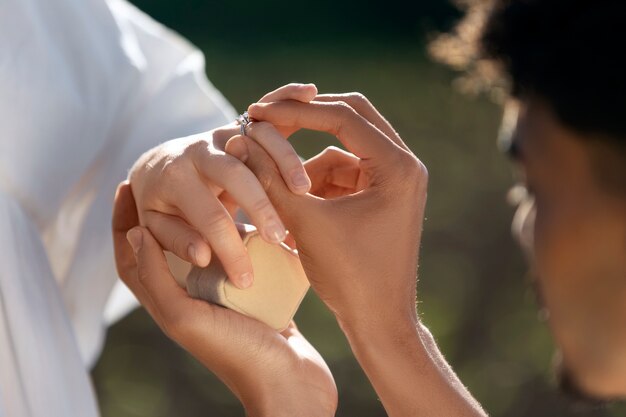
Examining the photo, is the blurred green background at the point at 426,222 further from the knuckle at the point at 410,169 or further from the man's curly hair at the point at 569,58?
the knuckle at the point at 410,169

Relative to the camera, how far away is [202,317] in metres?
0.98

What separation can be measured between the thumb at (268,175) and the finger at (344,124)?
0.04 meters

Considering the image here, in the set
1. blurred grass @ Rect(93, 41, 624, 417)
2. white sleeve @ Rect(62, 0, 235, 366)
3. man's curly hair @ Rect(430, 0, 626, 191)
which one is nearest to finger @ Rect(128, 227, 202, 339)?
white sleeve @ Rect(62, 0, 235, 366)

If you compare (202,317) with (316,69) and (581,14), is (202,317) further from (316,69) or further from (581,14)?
(316,69)

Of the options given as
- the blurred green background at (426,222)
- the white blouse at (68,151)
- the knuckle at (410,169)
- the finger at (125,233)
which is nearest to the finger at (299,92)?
the knuckle at (410,169)

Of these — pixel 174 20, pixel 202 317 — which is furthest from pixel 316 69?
pixel 202 317

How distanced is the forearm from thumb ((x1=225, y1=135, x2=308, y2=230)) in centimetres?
14

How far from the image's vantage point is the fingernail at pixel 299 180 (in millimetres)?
941

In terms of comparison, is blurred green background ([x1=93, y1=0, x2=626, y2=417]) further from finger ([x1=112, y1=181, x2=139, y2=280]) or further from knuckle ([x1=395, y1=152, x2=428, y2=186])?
knuckle ([x1=395, y1=152, x2=428, y2=186])

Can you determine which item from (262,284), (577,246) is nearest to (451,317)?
(577,246)

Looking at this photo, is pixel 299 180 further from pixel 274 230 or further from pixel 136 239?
pixel 136 239

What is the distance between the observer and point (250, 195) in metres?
0.92

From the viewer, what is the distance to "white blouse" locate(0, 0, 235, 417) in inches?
44.2

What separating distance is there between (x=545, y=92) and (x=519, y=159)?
5.1 inches
